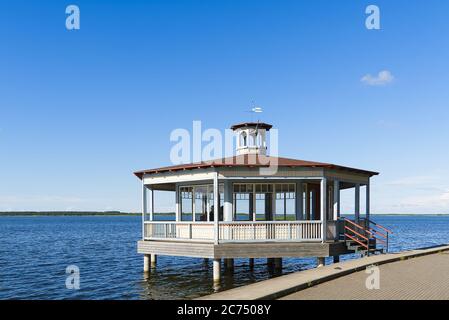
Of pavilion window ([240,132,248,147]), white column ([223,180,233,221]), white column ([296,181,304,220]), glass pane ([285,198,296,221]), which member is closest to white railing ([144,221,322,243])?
white column ([223,180,233,221])

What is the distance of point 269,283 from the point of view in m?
13.4

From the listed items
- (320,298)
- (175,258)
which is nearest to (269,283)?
(320,298)

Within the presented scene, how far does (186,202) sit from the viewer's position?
74.4ft

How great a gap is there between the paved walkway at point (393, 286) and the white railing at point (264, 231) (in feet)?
11.4

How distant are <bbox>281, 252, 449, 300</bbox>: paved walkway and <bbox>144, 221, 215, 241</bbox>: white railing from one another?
6.79 m

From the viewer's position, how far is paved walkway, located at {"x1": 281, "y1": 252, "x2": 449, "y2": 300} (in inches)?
464

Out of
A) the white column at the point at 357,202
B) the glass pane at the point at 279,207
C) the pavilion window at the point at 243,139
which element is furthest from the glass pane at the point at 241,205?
the white column at the point at 357,202

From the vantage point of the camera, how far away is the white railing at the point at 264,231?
1933cm

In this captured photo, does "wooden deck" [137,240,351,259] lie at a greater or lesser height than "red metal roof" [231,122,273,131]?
lesser

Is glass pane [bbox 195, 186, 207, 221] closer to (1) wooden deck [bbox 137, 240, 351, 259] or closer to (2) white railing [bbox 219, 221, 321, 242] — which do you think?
(1) wooden deck [bbox 137, 240, 351, 259]

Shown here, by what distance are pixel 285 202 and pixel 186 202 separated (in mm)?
4744

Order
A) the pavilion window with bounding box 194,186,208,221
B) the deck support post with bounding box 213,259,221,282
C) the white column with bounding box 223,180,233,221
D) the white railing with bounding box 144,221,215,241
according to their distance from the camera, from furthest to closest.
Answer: the pavilion window with bounding box 194,186,208,221 < the white column with bounding box 223,180,233,221 < the white railing with bounding box 144,221,215,241 < the deck support post with bounding box 213,259,221,282
